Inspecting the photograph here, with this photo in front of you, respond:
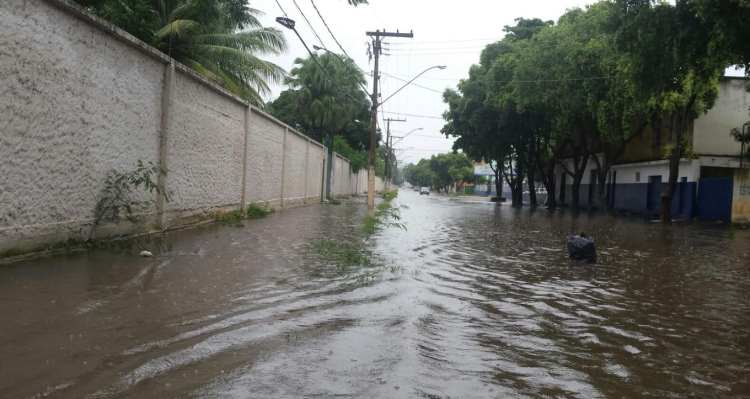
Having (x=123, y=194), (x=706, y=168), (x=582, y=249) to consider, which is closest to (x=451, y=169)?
(x=706, y=168)

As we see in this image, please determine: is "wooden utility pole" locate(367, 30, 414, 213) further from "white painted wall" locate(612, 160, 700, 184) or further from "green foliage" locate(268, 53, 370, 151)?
"white painted wall" locate(612, 160, 700, 184)

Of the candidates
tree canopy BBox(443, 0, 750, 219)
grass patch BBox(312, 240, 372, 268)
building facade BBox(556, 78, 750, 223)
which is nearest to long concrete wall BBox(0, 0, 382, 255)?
grass patch BBox(312, 240, 372, 268)

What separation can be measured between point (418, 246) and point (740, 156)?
21.6 metres

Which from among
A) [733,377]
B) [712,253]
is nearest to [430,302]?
[733,377]

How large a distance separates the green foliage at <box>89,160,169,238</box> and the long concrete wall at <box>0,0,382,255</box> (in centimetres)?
12

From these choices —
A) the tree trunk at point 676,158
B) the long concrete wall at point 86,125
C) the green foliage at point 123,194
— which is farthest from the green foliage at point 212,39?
the tree trunk at point 676,158

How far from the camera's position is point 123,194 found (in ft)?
29.8

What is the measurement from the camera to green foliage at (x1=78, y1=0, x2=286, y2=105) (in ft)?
50.9

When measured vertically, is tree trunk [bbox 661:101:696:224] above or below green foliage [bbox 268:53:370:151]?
below

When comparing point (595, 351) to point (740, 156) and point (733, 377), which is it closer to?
point (733, 377)

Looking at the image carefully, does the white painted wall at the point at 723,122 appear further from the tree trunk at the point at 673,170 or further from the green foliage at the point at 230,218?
the green foliage at the point at 230,218

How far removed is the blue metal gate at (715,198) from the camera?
Result: 24203mm

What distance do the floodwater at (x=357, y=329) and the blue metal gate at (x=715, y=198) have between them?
18194 millimetres

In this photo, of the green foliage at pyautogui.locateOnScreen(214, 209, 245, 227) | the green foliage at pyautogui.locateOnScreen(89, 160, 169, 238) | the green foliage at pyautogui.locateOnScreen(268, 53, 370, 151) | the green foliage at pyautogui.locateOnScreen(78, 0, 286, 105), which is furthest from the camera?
the green foliage at pyautogui.locateOnScreen(268, 53, 370, 151)
